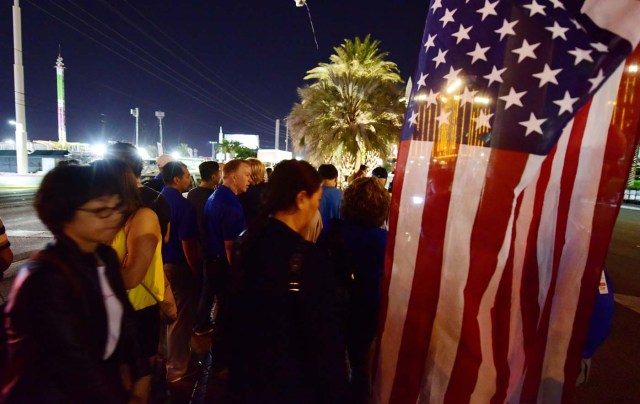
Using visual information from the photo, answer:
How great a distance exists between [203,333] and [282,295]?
127 inches

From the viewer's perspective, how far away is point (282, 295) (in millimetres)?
1371

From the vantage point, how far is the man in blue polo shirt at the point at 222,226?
350cm

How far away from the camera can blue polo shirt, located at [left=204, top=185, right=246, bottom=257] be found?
11.5 ft

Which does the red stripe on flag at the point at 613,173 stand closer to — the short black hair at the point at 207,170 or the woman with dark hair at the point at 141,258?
the woman with dark hair at the point at 141,258

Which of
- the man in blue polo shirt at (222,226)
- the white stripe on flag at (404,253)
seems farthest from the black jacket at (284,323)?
the man in blue polo shirt at (222,226)

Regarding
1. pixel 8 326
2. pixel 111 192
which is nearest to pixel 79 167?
pixel 111 192

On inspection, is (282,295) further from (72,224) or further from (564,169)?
(564,169)

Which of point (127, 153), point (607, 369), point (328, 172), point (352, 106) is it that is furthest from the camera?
A: point (352, 106)

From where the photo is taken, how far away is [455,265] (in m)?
1.60

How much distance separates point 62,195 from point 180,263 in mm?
2272

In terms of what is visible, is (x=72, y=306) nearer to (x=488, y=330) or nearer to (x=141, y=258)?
(x=141, y=258)

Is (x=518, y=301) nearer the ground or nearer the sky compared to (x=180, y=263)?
nearer the sky

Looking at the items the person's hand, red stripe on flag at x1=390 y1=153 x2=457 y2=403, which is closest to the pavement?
the person's hand

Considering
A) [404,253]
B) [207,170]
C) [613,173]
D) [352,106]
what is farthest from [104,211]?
[352,106]
